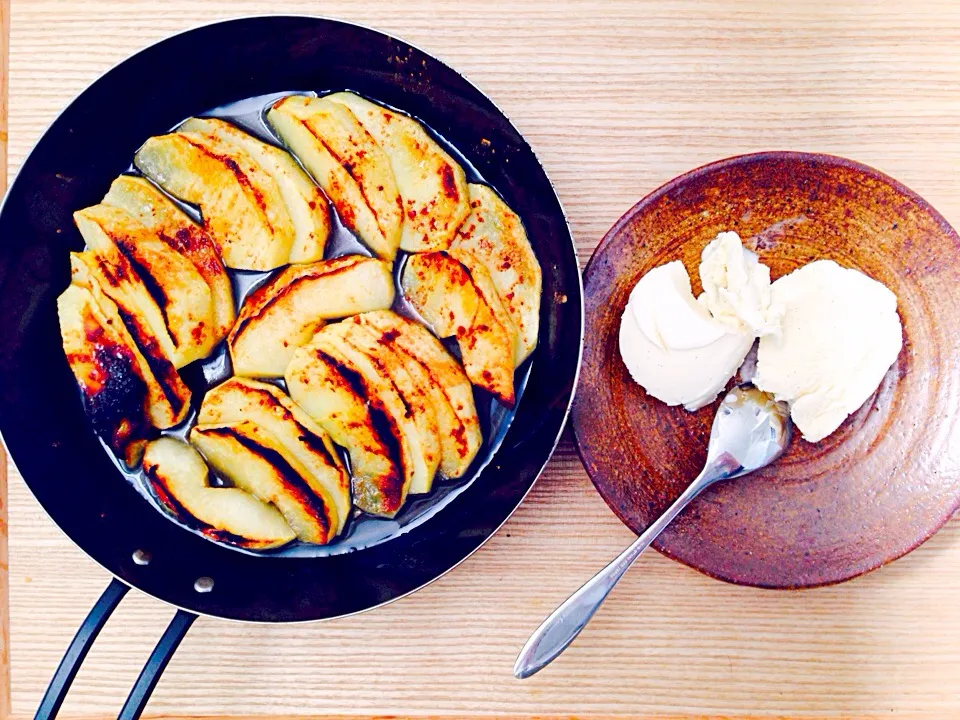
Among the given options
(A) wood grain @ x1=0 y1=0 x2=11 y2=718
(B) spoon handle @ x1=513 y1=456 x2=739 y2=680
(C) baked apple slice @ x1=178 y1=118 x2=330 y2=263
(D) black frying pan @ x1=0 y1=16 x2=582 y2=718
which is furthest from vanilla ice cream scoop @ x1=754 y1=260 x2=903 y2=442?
(A) wood grain @ x1=0 y1=0 x2=11 y2=718

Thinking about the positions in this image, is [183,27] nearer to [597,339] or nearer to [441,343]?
[441,343]

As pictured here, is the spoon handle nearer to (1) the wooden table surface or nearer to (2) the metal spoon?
(2) the metal spoon

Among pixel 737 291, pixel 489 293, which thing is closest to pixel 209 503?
pixel 489 293

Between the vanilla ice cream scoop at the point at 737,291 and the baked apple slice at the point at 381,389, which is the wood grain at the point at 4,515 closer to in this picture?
the baked apple slice at the point at 381,389

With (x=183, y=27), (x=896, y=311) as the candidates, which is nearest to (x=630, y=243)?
(x=896, y=311)

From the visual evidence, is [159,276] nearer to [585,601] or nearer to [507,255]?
[507,255]
